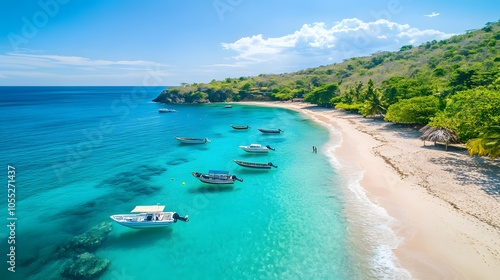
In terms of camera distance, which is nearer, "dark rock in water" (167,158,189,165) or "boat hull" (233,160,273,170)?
"boat hull" (233,160,273,170)

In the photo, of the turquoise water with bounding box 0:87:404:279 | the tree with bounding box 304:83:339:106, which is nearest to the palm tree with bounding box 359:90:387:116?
the turquoise water with bounding box 0:87:404:279

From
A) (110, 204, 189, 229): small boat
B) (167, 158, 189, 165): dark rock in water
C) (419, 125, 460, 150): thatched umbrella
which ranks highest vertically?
(419, 125, 460, 150): thatched umbrella

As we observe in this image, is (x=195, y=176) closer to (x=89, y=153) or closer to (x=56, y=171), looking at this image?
(x=56, y=171)

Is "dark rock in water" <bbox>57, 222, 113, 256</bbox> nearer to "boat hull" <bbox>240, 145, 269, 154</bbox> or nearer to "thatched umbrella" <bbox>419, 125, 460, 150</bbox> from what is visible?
"boat hull" <bbox>240, 145, 269, 154</bbox>

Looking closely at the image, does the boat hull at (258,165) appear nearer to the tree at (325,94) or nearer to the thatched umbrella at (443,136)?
the thatched umbrella at (443,136)

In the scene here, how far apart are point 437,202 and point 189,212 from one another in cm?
2532

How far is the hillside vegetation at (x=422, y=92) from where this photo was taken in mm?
34375

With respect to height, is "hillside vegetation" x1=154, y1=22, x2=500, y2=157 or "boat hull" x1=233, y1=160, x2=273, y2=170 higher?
"hillside vegetation" x1=154, y1=22, x2=500, y2=157

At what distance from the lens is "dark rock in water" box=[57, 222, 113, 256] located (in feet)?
71.6

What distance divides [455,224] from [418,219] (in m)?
2.74

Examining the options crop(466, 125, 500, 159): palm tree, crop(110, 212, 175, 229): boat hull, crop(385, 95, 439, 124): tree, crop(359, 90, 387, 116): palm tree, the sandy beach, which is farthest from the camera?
crop(359, 90, 387, 116): palm tree

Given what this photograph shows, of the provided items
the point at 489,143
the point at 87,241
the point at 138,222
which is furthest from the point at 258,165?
the point at 489,143

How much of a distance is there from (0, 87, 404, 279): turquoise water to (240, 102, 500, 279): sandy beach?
12.6ft

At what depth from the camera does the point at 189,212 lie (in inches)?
1123
